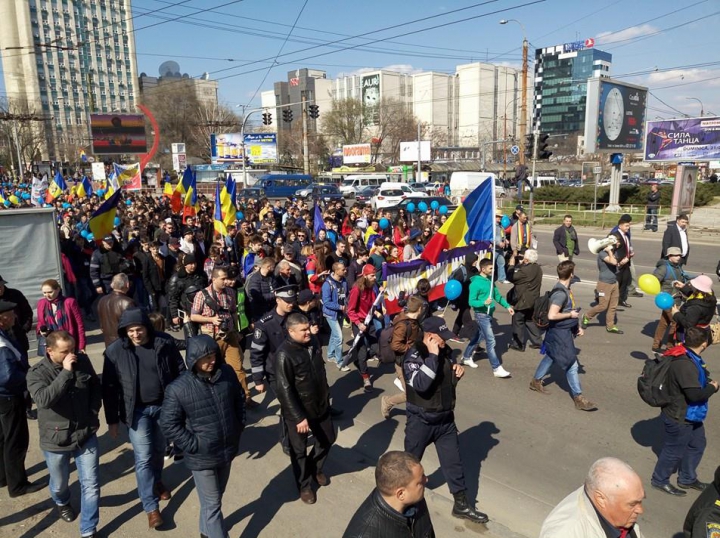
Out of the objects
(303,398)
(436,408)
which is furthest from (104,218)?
(436,408)

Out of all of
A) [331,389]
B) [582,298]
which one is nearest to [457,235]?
[331,389]

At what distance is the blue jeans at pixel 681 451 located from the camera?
4398mm

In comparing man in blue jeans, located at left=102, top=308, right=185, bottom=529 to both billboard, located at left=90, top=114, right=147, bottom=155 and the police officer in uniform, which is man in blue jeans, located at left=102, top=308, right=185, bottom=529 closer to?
the police officer in uniform

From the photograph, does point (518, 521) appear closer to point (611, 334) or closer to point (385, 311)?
point (385, 311)

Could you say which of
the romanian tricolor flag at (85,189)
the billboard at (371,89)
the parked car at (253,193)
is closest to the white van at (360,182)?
the parked car at (253,193)

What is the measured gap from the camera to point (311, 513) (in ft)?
14.6

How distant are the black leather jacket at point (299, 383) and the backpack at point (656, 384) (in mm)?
2618

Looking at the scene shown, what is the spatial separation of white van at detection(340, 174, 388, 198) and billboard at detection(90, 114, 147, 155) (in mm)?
16862

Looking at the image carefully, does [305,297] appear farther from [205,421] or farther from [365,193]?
[365,193]

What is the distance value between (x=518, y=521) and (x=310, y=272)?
5.59 metres

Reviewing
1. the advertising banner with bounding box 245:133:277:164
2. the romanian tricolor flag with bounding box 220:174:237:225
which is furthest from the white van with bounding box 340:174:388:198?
the romanian tricolor flag with bounding box 220:174:237:225

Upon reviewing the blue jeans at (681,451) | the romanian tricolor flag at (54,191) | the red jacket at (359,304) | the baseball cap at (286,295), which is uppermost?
the romanian tricolor flag at (54,191)

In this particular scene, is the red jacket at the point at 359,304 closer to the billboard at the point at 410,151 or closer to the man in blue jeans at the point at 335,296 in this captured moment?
the man in blue jeans at the point at 335,296

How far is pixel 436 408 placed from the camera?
13.4 feet
